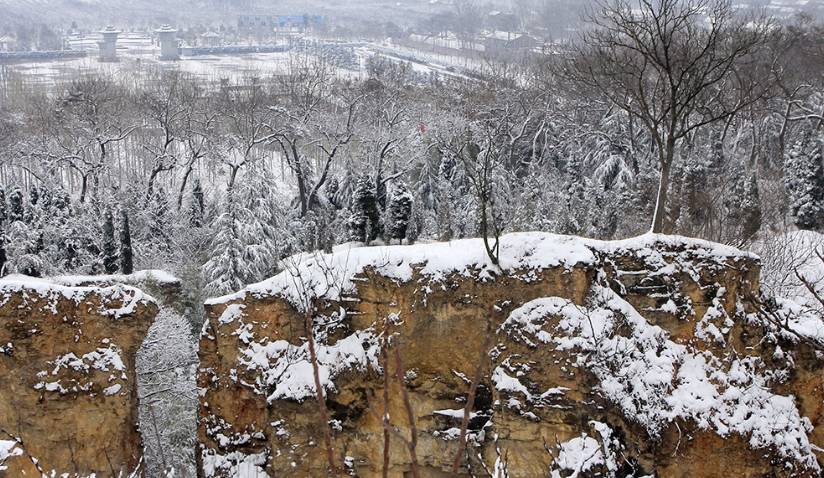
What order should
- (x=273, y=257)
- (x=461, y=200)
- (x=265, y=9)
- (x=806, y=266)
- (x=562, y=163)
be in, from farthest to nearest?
(x=265, y=9) < (x=562, y=163) < (x=461, y=200) < (x=273, y=257) < (x=806, y=266)

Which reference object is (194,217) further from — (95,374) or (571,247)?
(571,247)

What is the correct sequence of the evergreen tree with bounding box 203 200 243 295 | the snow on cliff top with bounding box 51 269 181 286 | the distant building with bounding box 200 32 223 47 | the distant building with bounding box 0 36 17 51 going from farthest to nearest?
the distant building with bounding box 200 32 223 47, the distant building with bounding box 0 36 17 51, the evergreen tree with bounding box 203 200 243 295, the snow on cliff top with bounding box 51 269 181 286

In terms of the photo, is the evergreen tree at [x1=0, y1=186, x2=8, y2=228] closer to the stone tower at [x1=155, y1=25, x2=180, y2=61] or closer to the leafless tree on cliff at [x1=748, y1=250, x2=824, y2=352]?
the leafless tree on cliff at [x1=748, y1=250, x2=824, y2=352]

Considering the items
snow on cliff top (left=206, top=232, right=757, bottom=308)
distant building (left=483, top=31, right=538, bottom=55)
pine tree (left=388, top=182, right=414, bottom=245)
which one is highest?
distant building (left=483, top=31, right=538, bottom=55)

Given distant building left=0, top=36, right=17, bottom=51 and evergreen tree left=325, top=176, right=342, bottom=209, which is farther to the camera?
distant building left=0, top=36, right=17, bottom=51

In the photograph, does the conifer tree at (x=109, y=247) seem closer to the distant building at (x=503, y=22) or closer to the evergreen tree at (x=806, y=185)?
the evergreen tree at (x=806, y=185)

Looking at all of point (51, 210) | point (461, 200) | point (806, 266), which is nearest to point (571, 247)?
point (806, 266)

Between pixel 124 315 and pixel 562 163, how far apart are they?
28035mm

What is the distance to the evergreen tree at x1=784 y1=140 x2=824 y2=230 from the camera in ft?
93.1

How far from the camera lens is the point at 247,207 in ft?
82.4

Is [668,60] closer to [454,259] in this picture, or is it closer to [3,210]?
[454,259]

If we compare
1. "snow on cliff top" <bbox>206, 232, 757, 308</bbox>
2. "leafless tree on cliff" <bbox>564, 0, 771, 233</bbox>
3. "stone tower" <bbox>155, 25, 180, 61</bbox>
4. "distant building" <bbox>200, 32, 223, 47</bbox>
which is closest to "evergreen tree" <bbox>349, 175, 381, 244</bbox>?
"leafless tree on cliff" <bbox>564, 0, 771, 233</bbox>

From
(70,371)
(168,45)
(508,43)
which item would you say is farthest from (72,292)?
(168,45)

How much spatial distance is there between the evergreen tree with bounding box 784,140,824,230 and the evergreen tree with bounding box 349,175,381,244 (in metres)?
16.9
